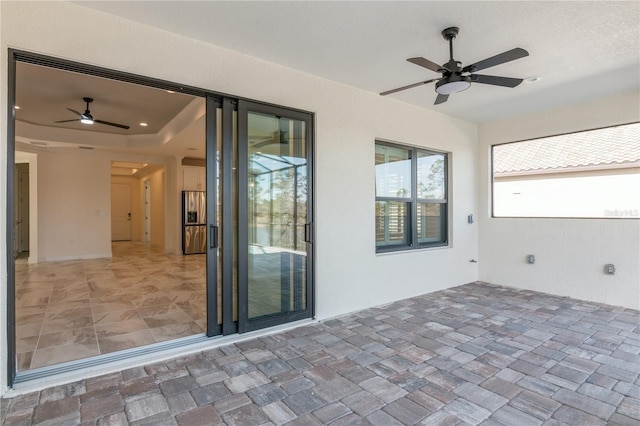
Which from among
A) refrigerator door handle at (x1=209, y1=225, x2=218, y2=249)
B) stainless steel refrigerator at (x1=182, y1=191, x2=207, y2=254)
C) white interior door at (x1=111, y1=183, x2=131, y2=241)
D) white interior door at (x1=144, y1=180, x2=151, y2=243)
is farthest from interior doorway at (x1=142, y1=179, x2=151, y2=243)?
refrigerator door handle at (x1=209, y1=225, x2=218, y2=249)

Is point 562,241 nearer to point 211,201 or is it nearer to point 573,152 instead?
point 573,152

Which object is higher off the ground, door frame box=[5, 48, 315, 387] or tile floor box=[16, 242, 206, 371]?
door frame box=[5, 48, 315, 387]

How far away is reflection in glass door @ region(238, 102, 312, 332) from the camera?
3248 mm

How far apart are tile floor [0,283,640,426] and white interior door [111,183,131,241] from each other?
11.4 m

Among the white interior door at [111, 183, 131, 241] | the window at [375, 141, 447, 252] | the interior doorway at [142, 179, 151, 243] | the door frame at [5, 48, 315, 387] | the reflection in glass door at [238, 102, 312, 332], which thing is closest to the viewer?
the door frame at [5, 48, 315, 387]

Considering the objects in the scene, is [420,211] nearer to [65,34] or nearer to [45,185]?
[65,34]

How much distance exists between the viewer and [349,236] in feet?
13.2

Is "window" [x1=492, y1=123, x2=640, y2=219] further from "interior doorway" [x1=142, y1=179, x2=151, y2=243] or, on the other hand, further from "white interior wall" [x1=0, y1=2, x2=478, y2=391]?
"interior doorway" [x1=142, y1=179, x2=151, y2=243]

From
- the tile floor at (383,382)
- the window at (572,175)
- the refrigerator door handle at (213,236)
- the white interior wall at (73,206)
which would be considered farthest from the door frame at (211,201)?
the white interior wall at (73,206)

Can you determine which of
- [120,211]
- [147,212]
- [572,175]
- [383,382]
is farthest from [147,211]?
[572,175]

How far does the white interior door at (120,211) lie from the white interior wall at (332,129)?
11229 millimetres

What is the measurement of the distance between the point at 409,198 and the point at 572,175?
2.43m

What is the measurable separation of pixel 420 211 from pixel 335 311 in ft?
7.35

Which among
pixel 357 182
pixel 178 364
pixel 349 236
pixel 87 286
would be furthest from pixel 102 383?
pixel 87 286
